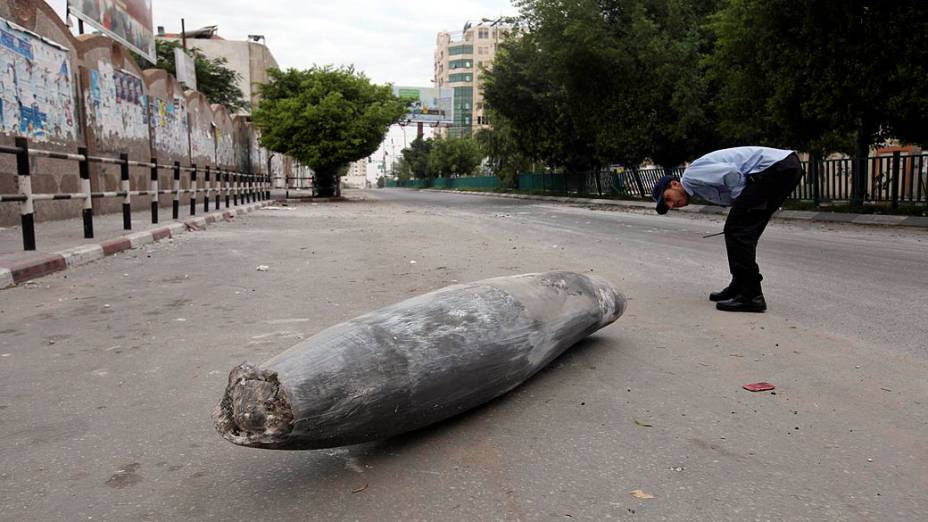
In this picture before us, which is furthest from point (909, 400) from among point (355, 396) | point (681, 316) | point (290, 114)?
point (290, 114)

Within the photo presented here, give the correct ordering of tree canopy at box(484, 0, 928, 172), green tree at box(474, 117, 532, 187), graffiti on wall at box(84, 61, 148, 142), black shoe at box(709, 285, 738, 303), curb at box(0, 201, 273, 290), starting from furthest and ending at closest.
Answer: green tree at box(474, 117, 532, 187), tree canopy at box(484, 0, 928, 172), graffiti on wall at box(84, 61, 148, 142), curb at box(0, 201, 273, 290), black shoe at box(709, 285, 738, 303)

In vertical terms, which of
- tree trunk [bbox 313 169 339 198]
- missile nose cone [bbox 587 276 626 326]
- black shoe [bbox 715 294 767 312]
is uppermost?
tree trunk [bbox 313 169 339 198]

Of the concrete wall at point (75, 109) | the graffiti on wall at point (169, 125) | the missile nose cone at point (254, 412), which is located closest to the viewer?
the missile nose cone at point (254, 412)

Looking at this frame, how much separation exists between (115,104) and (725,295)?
13529 mm

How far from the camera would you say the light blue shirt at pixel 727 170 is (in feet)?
14.3

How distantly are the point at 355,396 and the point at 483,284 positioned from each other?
1029 mm

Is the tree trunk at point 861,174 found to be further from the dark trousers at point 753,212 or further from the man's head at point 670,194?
the man's head at point 670,194

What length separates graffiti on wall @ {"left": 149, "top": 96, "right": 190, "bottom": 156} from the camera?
16406 mm

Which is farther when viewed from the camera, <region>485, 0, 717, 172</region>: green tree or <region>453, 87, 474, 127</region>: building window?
<region>453, 87, 474, 127</region>: building window

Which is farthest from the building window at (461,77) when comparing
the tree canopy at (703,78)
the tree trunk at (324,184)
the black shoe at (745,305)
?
the black shoe at (745,305)

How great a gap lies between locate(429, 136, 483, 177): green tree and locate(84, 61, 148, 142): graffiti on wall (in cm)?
5691

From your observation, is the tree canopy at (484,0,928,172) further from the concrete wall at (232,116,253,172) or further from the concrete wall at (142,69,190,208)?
the concrete wall at (142,69,190,208)

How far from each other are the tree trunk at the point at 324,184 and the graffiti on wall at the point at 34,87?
16.9m

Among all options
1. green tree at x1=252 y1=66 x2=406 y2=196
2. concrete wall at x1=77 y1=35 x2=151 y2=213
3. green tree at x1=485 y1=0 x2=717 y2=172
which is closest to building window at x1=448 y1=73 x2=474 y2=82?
green tree at x1=485 y1=0 x2=717 y2=172
